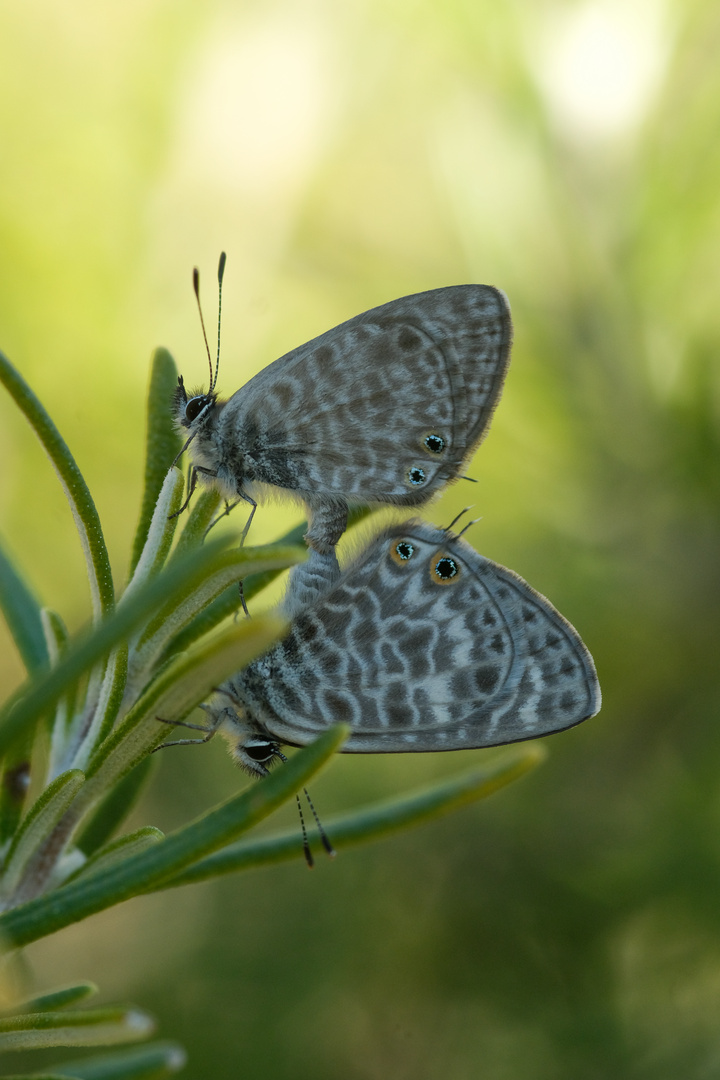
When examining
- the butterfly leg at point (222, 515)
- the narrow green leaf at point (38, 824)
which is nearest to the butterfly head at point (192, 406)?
the butterfly leg at point (222, 515)

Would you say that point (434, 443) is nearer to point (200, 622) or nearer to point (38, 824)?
point (200, 622)

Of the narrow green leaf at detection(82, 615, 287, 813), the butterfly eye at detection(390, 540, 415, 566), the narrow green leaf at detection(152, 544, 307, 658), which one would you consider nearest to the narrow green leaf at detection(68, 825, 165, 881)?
the narrow green leaf at detection(82, 615, 287, 813)

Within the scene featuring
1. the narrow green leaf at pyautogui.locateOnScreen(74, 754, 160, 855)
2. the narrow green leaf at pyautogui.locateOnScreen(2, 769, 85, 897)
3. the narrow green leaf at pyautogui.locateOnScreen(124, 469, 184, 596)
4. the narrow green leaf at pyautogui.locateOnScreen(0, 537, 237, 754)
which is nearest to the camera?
the narrow green leaf at pyautogui.locateOnScreen(0, 537, 237, 754)

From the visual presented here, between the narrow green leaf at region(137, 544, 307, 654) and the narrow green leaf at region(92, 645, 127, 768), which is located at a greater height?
the narrow green leaf at region(137, 544, 307, 654)

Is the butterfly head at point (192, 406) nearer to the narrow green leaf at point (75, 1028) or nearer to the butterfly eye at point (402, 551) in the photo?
the butterfly eye at point (402, 551)

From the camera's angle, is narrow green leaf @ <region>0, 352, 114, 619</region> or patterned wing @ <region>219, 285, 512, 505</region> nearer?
narrow green leaf @ <region>0, 352, 114, 619</region>

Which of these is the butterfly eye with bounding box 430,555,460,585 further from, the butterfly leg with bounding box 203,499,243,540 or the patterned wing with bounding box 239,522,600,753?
the butterfly leg with bounding box 203,499,243,540

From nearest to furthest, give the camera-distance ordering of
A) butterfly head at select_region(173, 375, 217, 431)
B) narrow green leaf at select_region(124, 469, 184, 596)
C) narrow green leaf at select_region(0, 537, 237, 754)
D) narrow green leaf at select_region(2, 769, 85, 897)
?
narrow green leaf at select_region(0, 537, 237, 754) < narrow green leaf at select_region(2, 769, 85, 897) < narrow green leaf at select_region(124, 469, 184, 596) < butterfly head at select_region(173, 375, 217, 431)

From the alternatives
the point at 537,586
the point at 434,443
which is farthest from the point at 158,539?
the point at 537,586
